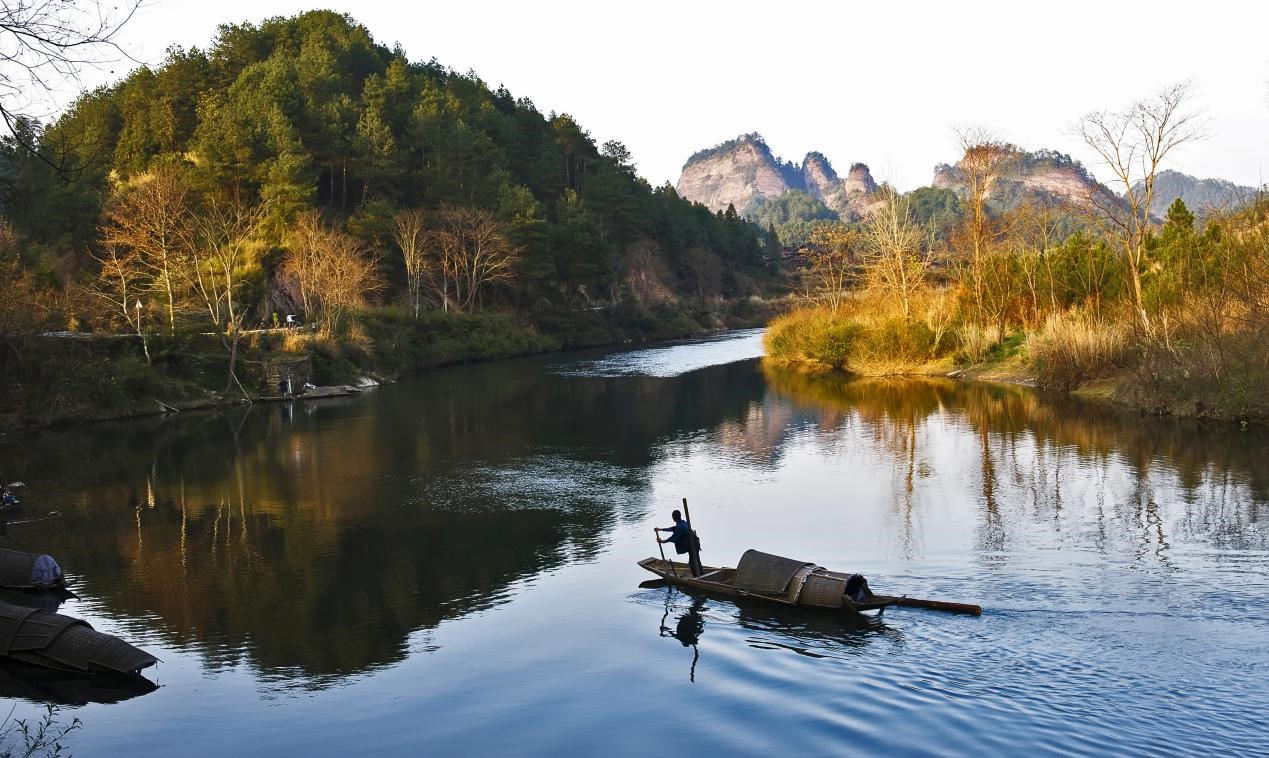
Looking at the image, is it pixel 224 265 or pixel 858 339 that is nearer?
pixel 858 339

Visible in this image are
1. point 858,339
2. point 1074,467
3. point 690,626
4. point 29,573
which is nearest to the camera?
point 690,626

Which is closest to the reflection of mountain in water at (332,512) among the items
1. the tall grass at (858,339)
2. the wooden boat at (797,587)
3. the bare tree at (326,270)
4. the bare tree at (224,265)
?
the wooden boat at (797,587)

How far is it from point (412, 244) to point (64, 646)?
6113cm

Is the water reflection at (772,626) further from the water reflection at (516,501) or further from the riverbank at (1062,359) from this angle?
the riverbank at (1062,359)

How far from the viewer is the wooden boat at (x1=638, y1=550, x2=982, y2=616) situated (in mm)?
15602

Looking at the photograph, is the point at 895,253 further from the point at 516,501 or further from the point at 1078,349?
the point at 516,501

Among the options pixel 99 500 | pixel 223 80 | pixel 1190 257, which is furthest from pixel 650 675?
pixel 223 80

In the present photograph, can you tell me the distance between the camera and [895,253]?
5350 cm

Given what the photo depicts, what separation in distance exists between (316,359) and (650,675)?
4407 centimetres

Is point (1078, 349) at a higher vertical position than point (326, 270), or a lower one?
lower

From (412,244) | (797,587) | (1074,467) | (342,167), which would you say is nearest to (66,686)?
(797,587)

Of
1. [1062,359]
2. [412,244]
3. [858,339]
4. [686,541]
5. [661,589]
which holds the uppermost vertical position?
[412,244]

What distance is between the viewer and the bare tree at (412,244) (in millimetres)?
74625

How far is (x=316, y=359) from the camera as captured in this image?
54.7m
